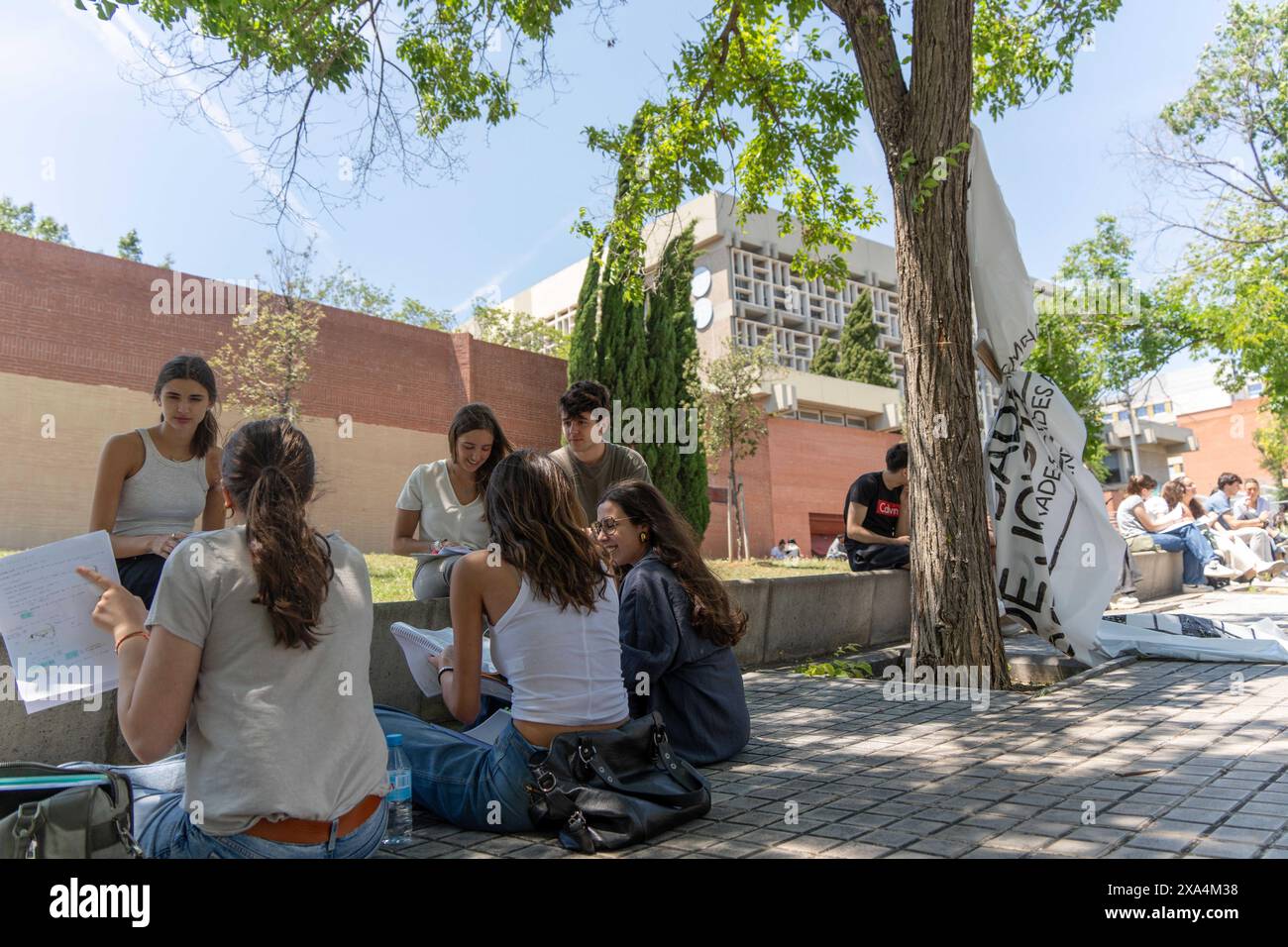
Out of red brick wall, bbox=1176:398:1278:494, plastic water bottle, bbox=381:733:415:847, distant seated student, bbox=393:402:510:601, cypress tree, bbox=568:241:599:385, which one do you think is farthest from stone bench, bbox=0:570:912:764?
red brick wall, bbox=1176:398:1278:494

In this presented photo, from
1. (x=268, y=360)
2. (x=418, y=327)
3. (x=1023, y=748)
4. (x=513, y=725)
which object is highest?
(x=418, y=327)

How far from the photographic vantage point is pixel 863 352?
153 feet

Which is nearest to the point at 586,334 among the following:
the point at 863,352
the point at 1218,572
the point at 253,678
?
the point at 1218,572

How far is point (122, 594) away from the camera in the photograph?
261cm

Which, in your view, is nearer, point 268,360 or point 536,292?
point 268,360

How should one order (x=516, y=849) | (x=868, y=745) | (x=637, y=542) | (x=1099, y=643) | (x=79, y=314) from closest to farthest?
(x=516, y=849), (x=637, y=542), (x=868, y=745), (x=1099, y=643), (x=79, y=314)

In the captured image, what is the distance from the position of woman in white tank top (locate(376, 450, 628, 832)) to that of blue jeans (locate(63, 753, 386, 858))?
24.1 inches

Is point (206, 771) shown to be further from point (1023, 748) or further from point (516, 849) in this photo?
point (1023, 748)

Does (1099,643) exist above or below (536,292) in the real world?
below

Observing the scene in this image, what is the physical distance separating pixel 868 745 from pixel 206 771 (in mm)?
3292

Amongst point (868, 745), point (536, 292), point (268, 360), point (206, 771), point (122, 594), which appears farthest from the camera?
point (536, 292)

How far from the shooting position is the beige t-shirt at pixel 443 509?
529cm

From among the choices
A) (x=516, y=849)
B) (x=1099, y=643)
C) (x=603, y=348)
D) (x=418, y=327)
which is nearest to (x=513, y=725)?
(x=516, y=849)

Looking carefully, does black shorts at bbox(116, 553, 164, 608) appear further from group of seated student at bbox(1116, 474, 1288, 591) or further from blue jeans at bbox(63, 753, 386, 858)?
group of seated student at bbox(1116, 474, 1288, 591)
